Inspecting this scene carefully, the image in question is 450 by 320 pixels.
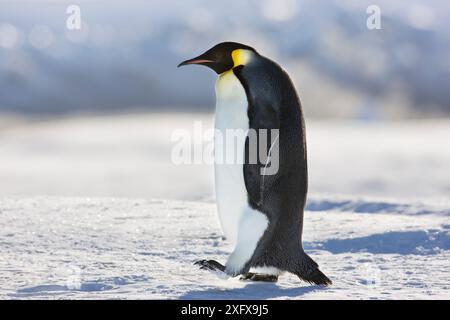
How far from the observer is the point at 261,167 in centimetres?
338

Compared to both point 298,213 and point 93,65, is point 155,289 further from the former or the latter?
point 93,65

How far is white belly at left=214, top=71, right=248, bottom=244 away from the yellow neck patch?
0.19ft

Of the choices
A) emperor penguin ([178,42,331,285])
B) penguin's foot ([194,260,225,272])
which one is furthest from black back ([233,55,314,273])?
penguin's foot ([194,260,225,272])

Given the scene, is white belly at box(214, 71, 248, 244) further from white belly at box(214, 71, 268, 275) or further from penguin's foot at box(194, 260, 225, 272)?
penguin's foot at box(194, 260, 225, 272)

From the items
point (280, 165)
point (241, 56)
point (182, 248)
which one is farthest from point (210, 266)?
point (241, 56)

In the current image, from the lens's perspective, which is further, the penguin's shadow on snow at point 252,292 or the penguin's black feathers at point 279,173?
the penguin's black feathers at point 279,173

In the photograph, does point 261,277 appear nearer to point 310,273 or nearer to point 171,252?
point 310,273

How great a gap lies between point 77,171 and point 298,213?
1193 centimetres

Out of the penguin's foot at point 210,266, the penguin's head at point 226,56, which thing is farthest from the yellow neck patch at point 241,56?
the penguin's foot at point 210,266

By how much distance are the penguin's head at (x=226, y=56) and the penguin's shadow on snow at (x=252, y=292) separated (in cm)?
96

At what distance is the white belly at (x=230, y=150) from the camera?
3.41 metres

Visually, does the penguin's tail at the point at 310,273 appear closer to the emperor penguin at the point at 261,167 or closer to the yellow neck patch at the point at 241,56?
the emperor penguin at the point at 261,167
